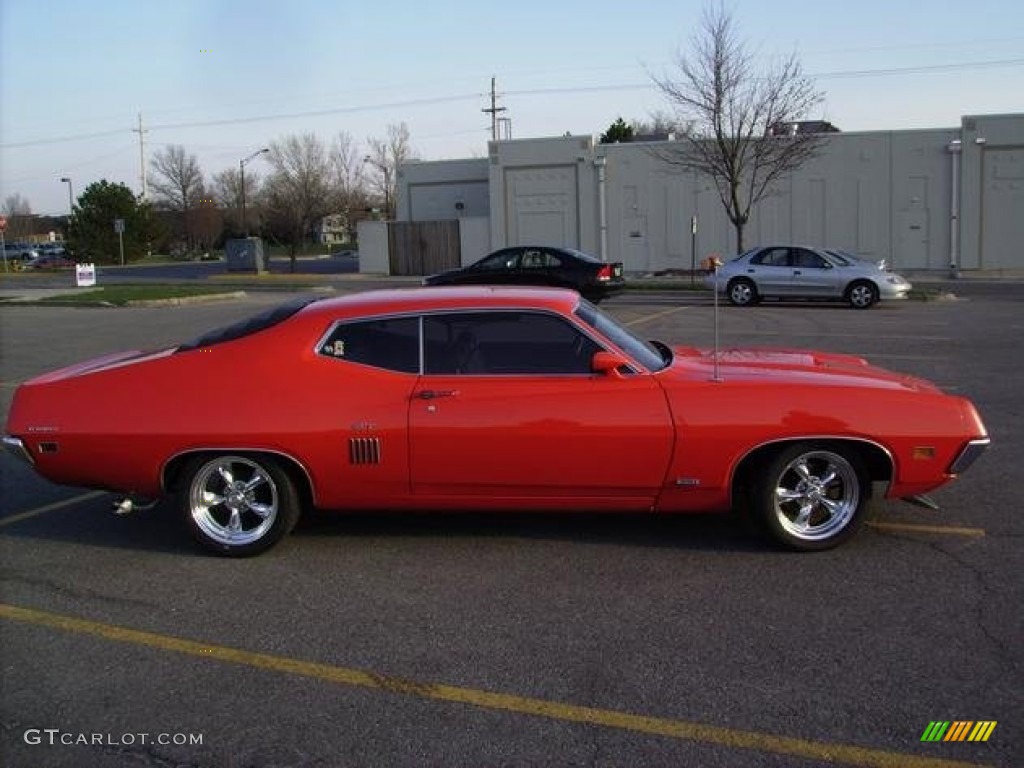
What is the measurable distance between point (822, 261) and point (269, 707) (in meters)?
20.0

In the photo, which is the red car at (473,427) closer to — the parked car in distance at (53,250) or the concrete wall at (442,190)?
the concrete wall at (442,190)

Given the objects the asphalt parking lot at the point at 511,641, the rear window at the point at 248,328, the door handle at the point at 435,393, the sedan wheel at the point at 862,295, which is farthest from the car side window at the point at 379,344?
the sedan wheel at the point at 862,295

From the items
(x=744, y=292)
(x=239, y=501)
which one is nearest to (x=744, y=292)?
(x=744, y=292)

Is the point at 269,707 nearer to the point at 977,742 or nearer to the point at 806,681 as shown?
the point at 806,681

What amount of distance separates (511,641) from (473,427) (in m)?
1.24

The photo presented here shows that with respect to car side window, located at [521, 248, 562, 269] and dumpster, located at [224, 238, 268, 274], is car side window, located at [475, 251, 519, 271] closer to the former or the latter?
car side window, located at [521, 248, 562, 269]

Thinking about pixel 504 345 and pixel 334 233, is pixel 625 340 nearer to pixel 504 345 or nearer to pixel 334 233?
pixel 504 345

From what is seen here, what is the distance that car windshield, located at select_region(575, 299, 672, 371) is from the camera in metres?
5.29

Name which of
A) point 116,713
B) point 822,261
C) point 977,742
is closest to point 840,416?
point 977,742

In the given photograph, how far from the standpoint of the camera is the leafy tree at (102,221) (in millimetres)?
64000

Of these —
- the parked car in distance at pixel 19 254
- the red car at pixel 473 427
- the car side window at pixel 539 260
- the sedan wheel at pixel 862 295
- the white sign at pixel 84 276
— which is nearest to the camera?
the red car at pixel 473 427

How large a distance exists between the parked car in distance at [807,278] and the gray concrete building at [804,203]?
42.2ft

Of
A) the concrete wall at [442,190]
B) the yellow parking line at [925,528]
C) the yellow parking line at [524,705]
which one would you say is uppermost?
the concrete wall at [442,190]

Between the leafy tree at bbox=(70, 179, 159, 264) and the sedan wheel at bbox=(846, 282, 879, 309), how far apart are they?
55247 mm
